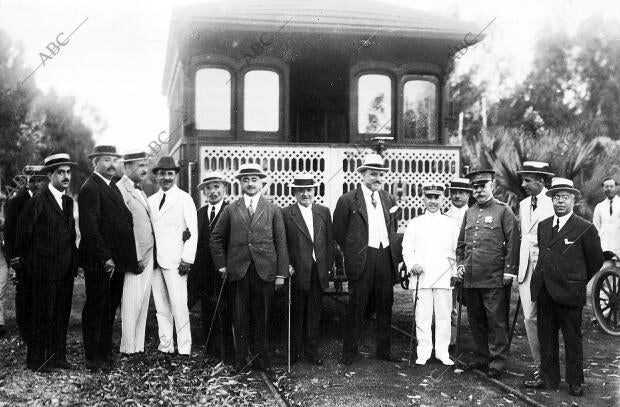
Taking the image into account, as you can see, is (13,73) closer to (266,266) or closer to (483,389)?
(266,266)

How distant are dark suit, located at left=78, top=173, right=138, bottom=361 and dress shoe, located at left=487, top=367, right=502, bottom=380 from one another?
3.61 m

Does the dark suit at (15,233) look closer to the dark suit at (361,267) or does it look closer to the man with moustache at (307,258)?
the man with moustache at (307,258)

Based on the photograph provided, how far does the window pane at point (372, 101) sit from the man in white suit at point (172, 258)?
4.74 m

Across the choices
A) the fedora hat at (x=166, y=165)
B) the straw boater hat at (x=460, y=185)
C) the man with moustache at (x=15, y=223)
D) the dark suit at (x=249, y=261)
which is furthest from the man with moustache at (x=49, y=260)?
the straw boater hat at (x=460, y=185)

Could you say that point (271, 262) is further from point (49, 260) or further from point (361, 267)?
point (49, 260)

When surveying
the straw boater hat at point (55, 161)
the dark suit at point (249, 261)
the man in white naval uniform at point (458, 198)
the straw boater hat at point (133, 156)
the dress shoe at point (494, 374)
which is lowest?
the dress shoe at point (494, 374)

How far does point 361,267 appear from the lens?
24.4 ft

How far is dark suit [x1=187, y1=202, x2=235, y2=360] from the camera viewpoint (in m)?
7.56

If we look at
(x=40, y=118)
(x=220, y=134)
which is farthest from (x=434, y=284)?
(x=40, y=118)

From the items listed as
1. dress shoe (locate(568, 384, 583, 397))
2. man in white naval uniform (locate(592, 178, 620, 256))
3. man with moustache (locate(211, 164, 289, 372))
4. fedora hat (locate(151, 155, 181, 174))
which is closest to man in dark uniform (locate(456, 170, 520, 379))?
dress shoe (locate(568, 384, 583, 397))

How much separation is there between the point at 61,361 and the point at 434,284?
12.6 feet

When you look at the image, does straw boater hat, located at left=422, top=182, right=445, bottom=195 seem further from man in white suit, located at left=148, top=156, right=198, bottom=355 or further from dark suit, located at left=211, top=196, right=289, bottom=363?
man in white suit, located at left=148, top=156, right=198, bottom=355

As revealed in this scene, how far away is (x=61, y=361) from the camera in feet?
21.9

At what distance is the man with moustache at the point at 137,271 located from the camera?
6922mm
